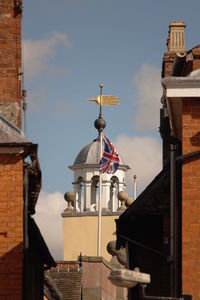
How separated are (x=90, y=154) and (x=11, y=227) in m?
72.0

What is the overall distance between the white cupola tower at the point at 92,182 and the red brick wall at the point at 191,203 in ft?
233

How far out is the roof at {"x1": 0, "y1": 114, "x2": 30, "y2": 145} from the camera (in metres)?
26.6

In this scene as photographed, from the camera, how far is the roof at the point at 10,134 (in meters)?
26.6

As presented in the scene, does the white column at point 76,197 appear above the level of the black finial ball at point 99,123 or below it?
below

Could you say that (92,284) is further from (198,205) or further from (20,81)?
(198,205)

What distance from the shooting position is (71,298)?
152ft

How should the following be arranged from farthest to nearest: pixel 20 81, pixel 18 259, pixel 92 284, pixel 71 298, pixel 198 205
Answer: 1. pixel 92 284
2. pixel 71 298
3. pixel 20 81
4. pixel 18 259
5. pixel 198 205

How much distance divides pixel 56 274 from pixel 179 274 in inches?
871

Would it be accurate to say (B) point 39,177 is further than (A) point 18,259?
Yes

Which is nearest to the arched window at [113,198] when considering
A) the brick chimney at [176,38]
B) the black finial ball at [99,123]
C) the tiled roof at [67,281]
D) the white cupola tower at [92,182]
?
the white cupola tower at [92,182]

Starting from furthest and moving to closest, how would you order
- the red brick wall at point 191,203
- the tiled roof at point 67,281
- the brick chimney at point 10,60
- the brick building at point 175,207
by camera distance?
1. the tiled roof at point 67,281
2. the brick chimney at point 10,60
3. the brick building at point 175,207
4. the red brick wall at point 191,203

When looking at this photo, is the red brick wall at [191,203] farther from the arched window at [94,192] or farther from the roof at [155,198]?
the arched window at [94,192]

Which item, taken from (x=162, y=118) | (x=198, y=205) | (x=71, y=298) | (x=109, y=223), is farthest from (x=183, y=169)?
(x=109, y=223)

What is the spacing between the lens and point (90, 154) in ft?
323
